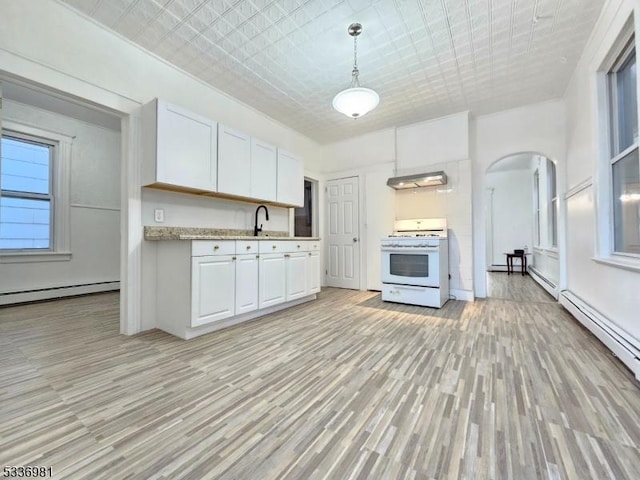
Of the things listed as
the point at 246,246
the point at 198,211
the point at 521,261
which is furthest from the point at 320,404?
the point at 521,261

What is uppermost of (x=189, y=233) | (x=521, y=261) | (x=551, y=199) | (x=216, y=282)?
(x=551, y=199)

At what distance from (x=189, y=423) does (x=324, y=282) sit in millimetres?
4151

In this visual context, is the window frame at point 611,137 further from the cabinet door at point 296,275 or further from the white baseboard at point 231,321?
the white baseboard at point 231,321

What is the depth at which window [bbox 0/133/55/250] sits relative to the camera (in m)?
3.90

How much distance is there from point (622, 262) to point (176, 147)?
13.0 feet

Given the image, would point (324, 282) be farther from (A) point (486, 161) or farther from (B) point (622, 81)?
(B) point (622, 81)

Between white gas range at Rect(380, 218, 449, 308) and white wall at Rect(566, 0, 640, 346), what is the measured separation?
4.70 feet

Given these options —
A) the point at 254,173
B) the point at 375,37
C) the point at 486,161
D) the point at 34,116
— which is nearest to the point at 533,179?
the point at 486,161

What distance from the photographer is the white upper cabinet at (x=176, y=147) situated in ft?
8.45

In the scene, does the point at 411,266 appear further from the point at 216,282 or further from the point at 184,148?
the point at 184,148

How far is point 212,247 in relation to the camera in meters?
2.59

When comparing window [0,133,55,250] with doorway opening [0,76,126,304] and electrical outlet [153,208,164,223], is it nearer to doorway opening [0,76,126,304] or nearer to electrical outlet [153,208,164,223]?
doorway opening [0,76,126,304]

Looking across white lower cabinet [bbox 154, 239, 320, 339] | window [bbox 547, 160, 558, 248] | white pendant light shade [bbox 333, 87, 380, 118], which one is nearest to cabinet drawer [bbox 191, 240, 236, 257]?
white lower cabinet [bbox 154, 239, 320, 339]

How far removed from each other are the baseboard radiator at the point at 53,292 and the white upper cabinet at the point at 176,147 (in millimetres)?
3024
